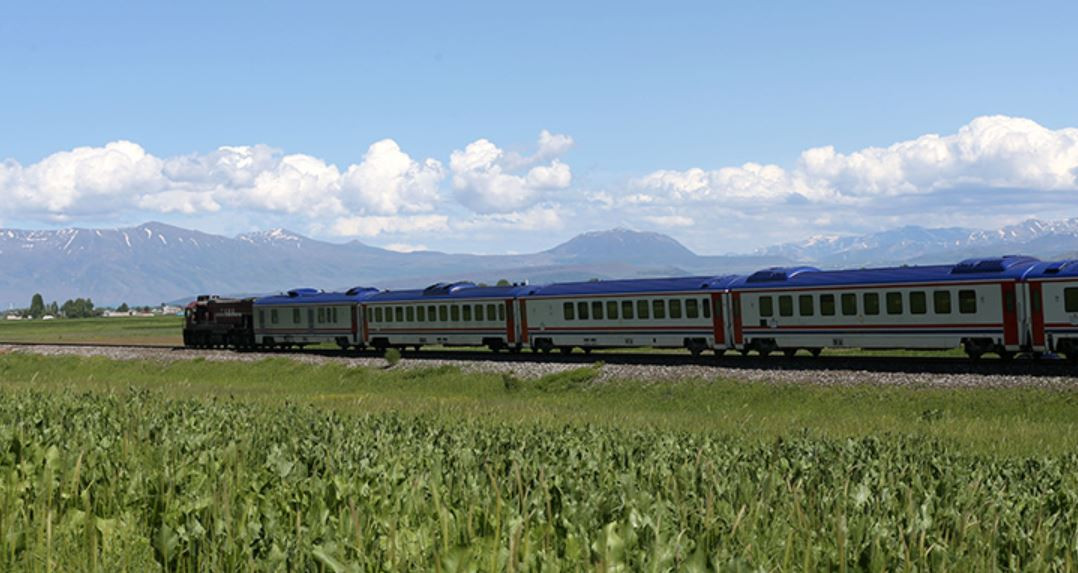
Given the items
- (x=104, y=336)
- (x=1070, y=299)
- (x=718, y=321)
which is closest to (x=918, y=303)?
(x=1070, y=299)

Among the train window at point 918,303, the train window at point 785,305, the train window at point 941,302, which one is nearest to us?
the train window at point 941,302

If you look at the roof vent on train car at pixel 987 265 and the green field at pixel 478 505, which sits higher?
the roof vent on train car at pixel 987 265

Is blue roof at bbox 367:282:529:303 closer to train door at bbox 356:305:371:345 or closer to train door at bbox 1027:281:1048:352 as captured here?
train door at bbox 356:305:371:345

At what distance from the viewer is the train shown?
1380 inches

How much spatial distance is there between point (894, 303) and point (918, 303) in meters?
0.95

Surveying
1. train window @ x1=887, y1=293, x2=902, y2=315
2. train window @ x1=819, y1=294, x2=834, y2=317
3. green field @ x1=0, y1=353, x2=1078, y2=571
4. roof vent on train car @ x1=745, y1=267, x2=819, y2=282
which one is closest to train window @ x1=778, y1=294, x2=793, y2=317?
roof vent on train car @ x1=745, y1=267, x2=819, y2=282

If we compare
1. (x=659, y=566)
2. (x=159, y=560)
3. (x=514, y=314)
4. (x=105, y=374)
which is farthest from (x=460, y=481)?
(x=105, y=374)

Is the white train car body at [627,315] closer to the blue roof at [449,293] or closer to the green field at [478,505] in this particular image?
the blue roof at [449,293]

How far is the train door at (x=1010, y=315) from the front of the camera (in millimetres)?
35000

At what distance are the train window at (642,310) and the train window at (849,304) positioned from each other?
8866 mm

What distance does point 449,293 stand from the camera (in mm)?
54625

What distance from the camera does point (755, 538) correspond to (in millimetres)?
5617

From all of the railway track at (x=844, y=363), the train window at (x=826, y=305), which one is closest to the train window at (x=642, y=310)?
the railway track at (x=844, y=363)

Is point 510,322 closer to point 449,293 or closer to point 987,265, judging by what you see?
point 449,293
